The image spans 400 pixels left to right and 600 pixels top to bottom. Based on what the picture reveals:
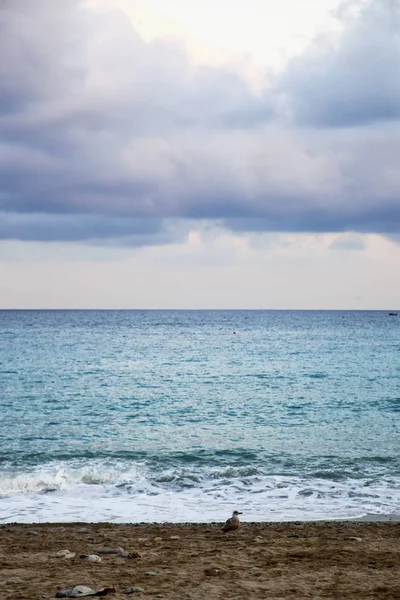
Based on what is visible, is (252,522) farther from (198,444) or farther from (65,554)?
(198,444)

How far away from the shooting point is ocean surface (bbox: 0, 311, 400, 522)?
15984mm

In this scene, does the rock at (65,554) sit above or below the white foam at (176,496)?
above

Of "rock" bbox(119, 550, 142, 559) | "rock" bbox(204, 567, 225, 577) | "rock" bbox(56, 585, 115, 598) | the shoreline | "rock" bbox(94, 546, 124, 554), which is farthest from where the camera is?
the shoreline

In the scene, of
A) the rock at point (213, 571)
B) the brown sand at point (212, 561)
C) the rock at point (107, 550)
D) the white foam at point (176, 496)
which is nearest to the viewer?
the brown sand at point (212, 561)

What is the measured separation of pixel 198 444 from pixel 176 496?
22.6ft

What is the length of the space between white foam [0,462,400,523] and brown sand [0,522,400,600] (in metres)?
1.33

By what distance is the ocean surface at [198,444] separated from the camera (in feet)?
52.4

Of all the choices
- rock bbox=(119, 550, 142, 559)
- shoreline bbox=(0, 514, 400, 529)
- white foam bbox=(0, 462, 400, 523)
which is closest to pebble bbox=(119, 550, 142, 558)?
rock bbox=(119, 550, 142, 559)

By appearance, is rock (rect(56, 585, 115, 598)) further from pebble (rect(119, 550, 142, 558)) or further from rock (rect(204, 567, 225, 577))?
pebble (rect(119, 550, 142, 558))

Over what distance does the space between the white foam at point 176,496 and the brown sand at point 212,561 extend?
1.33m

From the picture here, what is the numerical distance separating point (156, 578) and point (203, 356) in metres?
58.1

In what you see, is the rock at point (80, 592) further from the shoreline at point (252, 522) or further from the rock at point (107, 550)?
the shoreline at point (252, 522)

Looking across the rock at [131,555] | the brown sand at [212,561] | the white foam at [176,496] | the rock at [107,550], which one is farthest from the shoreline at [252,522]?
the rock at [131,555]

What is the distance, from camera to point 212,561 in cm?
1053
